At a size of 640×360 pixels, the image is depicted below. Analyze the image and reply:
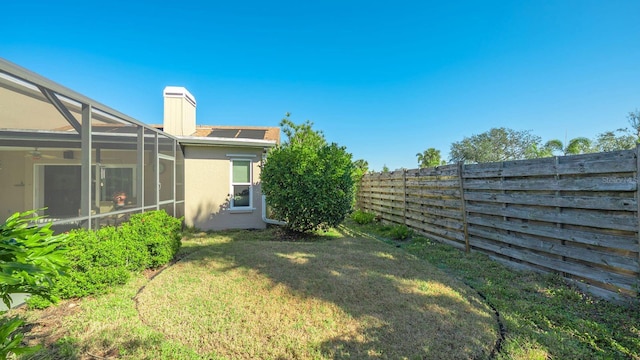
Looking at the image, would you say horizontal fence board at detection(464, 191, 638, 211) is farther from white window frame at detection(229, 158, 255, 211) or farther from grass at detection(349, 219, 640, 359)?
white window frame at detection(229, 158, 255, 211)

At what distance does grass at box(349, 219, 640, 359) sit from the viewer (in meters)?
2.46

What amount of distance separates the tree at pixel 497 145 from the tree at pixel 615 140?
6855 mm

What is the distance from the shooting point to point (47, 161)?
3.53 meters

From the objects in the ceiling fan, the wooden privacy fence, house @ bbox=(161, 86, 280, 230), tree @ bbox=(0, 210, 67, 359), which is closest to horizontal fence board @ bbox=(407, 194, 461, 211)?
the wooden privacy fence

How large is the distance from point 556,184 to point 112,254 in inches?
263

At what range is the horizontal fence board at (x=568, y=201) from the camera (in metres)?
3.24

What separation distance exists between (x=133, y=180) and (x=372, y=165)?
27554 millimetres

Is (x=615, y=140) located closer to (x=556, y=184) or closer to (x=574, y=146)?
(x=574, y=146)

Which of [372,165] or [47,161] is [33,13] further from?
[372,165]

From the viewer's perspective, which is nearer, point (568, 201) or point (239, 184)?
point (568, 201)

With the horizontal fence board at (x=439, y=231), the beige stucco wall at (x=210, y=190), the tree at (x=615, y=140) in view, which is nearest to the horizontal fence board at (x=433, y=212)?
the horizontal fence board at (x=439, y=231)

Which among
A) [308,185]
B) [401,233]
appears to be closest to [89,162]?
[308,185]

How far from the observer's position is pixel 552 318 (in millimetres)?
3023

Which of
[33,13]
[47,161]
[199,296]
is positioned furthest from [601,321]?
[33,13]
